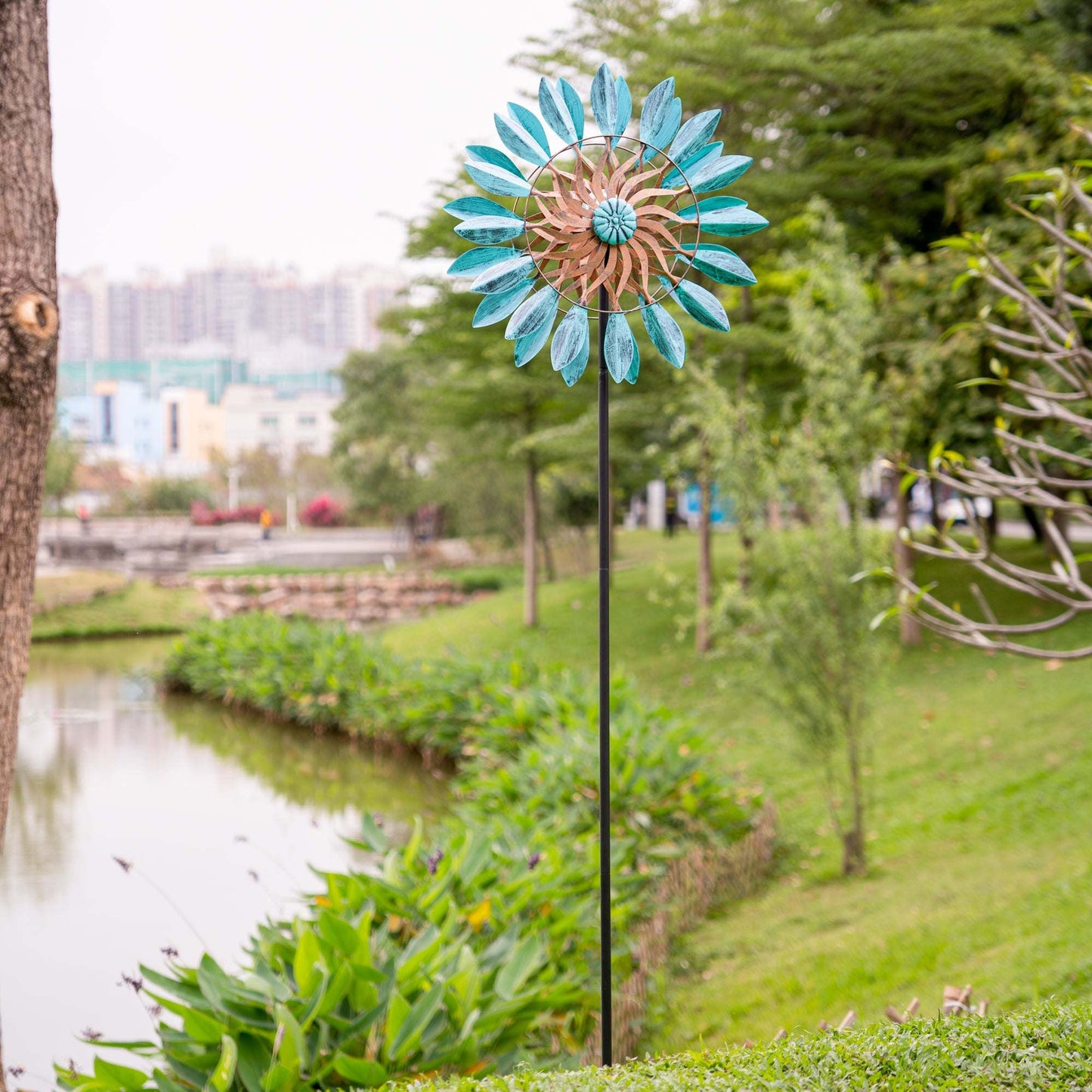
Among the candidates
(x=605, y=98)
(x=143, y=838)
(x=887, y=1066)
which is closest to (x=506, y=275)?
(x=605, y=98)

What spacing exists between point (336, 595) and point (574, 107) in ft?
57.4

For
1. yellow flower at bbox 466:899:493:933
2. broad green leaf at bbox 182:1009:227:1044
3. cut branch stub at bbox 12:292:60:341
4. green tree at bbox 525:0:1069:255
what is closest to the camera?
cut branch stub at bbox 12:292:60:341

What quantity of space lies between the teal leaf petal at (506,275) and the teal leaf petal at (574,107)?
0.28m

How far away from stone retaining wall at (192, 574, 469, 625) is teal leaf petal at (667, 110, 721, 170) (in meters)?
15.4

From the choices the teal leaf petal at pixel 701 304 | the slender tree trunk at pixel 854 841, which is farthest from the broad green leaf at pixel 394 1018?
the slender tree trunk at pixel 854 841

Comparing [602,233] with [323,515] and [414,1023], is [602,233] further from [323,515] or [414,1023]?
[323,515]

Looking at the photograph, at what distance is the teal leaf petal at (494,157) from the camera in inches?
88.2

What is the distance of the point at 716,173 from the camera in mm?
2305

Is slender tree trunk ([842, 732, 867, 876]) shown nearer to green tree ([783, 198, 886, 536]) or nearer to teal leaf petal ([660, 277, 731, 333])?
green tree ([783, 198, 886, 536])

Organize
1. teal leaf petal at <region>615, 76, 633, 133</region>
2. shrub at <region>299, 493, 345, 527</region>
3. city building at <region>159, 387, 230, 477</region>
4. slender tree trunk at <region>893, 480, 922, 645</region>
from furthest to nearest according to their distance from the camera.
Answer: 1. city building at <region>159, 387, 230, 477</region>
2. shrub at <region>299, 493, 345, 527</region>
3. slender tree trunk at <region>893, 480, 922, 645</region>
4. teal leaf petal at <region>615, 76, 633, 133</region>

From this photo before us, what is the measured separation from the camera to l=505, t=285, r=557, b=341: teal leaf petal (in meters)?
2.28

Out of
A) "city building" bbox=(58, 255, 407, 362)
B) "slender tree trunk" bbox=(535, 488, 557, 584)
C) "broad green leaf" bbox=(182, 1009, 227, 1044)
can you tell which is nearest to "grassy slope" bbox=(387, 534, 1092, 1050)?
"broad green leaf" bbox=(182, 1009, 227, 1044)

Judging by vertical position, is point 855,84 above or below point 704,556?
above

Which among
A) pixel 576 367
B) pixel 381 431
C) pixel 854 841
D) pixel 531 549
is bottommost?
pixel 854 841
